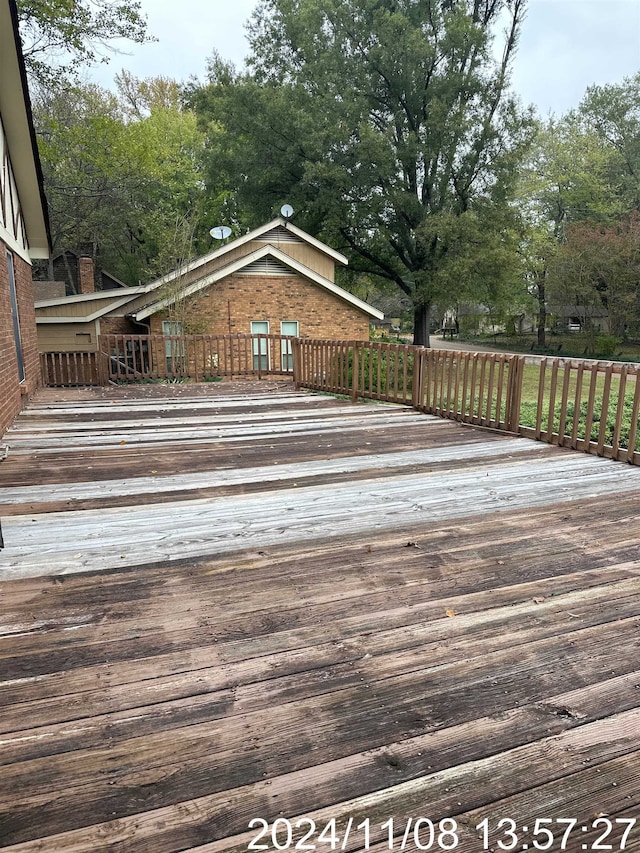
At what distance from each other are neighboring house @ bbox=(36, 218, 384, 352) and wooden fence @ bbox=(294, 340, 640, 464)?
672 cm

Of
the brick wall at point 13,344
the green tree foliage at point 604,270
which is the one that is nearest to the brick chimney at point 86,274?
the brick wall at point 13,344

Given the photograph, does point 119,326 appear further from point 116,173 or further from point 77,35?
point 77,35

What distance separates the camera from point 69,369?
12.6m

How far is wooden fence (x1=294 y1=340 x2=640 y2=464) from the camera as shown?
5305 mm

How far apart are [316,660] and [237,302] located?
1593cm

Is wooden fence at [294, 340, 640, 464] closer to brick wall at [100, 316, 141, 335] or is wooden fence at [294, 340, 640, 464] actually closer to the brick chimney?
brick wall at [100, 316, 141, 335]

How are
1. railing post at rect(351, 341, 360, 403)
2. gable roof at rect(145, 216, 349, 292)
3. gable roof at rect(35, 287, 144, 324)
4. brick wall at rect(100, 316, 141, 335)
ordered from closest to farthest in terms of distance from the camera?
railing post at rect(351, 341, 360, 403) → gable roof at rect(145, 216, 349, 292) → gable roof at rect(35, 287, 144, 324) → brick wall at rect(100, 316, 141, 335)

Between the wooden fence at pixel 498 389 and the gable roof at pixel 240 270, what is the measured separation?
247 inches

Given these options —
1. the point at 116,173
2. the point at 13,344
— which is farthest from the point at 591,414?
the point at 116,173

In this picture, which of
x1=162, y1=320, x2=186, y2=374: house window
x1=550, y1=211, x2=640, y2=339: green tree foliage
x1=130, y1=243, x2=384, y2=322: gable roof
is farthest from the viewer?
x1=550, y1=211, x2=640, y2=339: green tree foliage

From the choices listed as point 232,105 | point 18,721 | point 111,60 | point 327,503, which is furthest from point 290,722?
point 232,105
